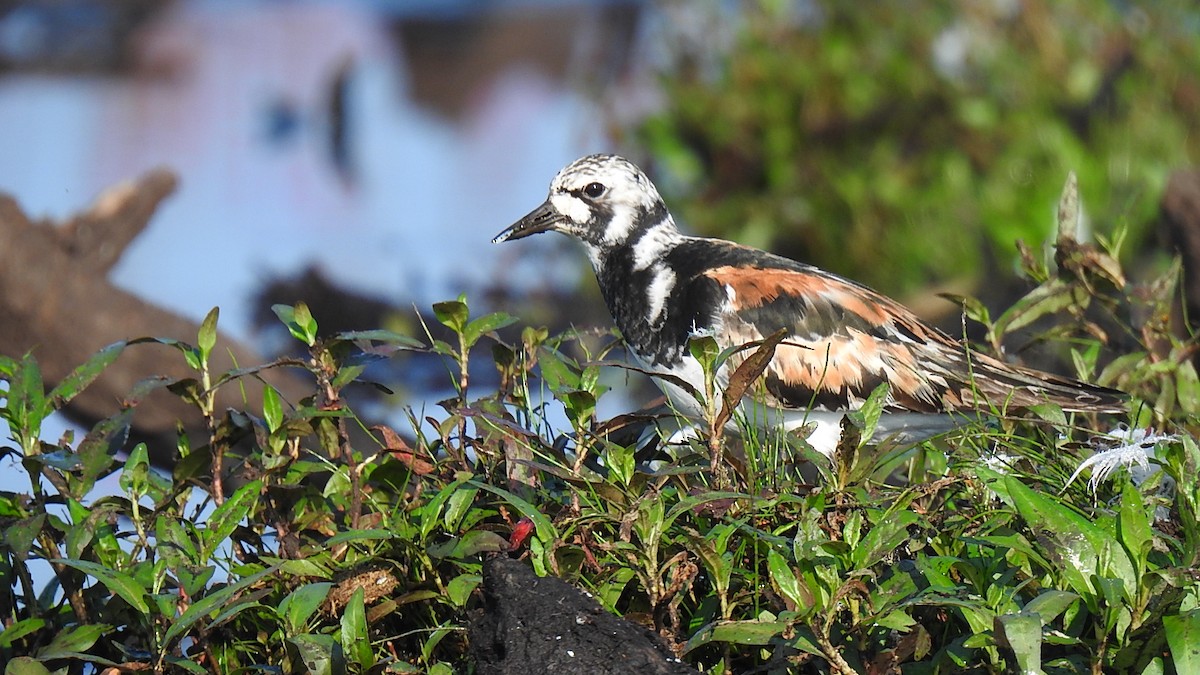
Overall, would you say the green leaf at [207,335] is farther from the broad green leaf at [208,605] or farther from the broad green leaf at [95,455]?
the broad green leaf at [208,605]

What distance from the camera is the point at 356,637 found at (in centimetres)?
239

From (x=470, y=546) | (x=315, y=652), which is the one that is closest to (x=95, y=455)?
(x=315, y=652)

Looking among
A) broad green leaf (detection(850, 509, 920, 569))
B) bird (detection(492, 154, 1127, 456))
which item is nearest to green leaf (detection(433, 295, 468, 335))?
bird (detection(492, 154, 1127, 456))

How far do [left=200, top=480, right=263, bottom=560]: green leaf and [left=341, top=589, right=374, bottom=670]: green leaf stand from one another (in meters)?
0.36

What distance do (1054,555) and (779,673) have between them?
18.7 inches

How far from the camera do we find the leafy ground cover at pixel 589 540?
88.0 inches

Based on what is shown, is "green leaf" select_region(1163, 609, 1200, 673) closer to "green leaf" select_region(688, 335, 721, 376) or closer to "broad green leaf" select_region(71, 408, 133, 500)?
"green leaf" select_region(688, 335, 721, 376)

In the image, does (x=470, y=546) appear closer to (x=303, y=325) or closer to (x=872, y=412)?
(x=303, y=325)

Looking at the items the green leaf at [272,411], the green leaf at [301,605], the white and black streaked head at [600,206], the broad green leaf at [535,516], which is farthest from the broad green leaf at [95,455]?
the white and black streaked head at [600,206]

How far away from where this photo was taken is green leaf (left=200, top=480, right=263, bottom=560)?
2.62 meters

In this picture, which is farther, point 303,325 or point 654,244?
point 654,244

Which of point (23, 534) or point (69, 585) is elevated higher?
point (23, 534)

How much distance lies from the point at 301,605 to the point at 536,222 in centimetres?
199

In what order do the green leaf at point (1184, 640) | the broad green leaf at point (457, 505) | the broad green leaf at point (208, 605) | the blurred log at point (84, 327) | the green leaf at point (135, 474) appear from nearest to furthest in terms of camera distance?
the green leaf at point (1184, 640), the broad green leaf at point (208, 605), the broad green leaf at point (457, 505), the green leaf at point (135, 474), the blurred log at point (84, 327)
